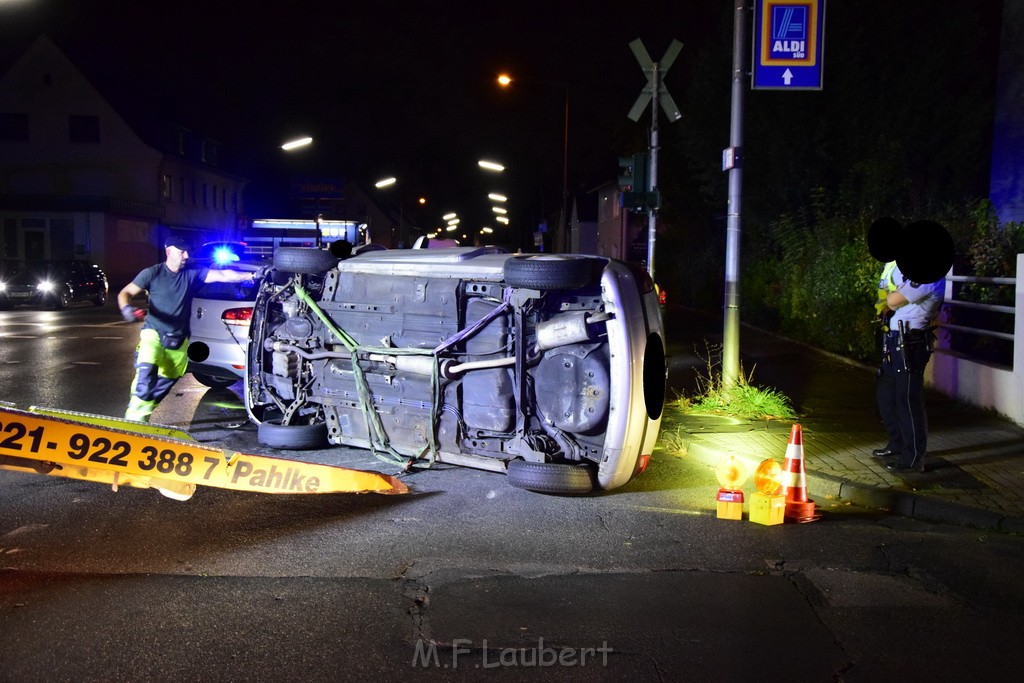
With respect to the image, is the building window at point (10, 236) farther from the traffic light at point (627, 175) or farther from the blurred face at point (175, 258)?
the blurred face at point (175, 258)

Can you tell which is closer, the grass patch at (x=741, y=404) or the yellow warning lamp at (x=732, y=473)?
the yellow warning lamp at (x=732, y=473)

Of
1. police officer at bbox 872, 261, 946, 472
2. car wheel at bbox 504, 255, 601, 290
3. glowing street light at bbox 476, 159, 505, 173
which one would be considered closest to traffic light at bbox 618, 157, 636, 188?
police officer at bbox 872, 261, 946, 472

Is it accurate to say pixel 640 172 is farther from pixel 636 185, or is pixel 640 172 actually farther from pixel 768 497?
pixel 768 497

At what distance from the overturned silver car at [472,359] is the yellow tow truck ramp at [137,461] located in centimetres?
91

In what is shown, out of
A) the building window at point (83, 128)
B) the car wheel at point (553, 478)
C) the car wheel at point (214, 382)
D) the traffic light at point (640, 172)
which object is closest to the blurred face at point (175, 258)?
the car wheel at point (214, 382)

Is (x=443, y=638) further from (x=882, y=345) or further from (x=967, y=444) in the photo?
(x=967, y=444)

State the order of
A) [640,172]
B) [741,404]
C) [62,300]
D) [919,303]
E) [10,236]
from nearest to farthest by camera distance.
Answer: [919,303] < [741,404] < [640,172] < [62,300] < [10,236]

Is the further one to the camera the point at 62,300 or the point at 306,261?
the point at 62,300

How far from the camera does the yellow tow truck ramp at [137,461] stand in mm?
4945

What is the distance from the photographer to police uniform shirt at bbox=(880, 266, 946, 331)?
7.00 m

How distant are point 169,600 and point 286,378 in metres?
3.05

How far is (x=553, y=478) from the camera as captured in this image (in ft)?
19.9

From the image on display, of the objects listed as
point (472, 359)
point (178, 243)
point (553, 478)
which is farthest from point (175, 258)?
point (553, 478)

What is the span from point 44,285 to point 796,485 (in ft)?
83.1
